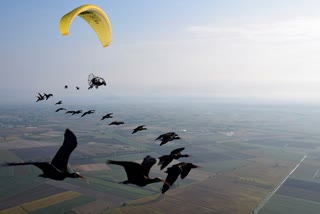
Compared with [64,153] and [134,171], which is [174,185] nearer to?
[134,171]

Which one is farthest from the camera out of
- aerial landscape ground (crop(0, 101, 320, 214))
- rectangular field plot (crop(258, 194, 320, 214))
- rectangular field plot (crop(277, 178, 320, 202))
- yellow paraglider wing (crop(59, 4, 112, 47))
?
rectangular field plot (crop(277, 178, 320, 202))

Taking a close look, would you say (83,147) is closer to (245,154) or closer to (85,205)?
(245,154)

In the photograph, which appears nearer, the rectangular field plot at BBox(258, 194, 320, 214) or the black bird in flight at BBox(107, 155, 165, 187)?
the black bird in flight at BBox(107, 155, 165, 187)

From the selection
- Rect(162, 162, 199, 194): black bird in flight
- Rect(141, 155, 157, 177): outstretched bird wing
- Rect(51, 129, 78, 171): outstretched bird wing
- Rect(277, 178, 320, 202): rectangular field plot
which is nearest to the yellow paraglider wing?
Rect(51, 129, 78, 171): outstretched bird wing

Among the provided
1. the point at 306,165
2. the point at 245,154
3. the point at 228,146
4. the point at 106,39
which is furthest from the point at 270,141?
the point at 106,39

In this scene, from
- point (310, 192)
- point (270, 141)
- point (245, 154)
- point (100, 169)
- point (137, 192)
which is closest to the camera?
point (137, 192)

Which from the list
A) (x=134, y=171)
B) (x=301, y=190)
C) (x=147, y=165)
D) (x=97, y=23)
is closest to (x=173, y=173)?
(x=147, y=165)

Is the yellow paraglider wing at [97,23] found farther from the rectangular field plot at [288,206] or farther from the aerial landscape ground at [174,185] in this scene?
the rectangular field plot at [288,206]

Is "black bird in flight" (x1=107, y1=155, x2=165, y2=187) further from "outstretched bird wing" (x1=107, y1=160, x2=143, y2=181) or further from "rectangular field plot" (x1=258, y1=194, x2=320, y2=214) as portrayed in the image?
"rectangular field plot" (x1=258, y1=194, x2=320, y2=214)
